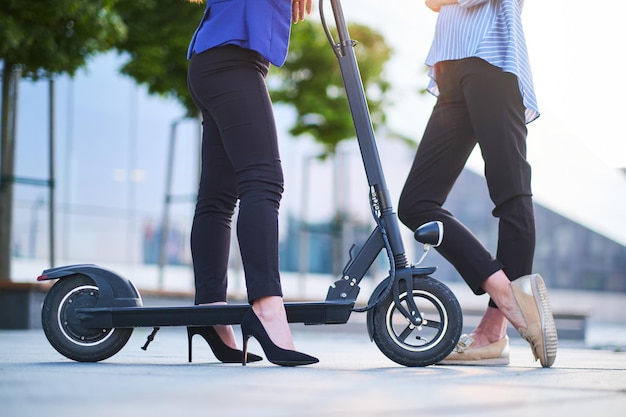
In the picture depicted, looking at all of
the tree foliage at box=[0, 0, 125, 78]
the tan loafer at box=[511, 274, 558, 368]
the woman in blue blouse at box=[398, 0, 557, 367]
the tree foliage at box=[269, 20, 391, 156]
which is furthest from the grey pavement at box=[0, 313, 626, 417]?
the tree foliage at box=[269, 20, 391, 156]

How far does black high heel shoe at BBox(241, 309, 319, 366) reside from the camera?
2.28 metres

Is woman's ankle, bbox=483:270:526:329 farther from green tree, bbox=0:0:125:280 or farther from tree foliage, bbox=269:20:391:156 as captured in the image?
tree foliage, bbox=269:20:391:156

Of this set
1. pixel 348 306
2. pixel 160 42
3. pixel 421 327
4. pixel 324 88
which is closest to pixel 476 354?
pixel 421 327

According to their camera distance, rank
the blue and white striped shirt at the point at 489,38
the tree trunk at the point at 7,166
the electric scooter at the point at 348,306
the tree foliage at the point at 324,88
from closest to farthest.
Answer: the electric scooter at the point at 348,306, the blue and white striped shirt at the point at 489,38, the tree trunk at the point at 7,166, the tree foliage at the point at 324,88

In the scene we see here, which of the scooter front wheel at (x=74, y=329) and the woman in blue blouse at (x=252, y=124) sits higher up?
the woman in blue blouse at (x=252, y=124)

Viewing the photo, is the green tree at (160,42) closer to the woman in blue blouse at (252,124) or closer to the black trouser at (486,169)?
the black trouser at (486,169)

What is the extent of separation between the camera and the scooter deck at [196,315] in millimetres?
2393

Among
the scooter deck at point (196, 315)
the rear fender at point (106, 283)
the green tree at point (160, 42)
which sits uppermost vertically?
the green tree at point (160, 42)

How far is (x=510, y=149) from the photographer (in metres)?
2.65

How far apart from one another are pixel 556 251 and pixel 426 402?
45.6 ft

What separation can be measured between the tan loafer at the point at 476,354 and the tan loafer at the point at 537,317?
0.45 ft

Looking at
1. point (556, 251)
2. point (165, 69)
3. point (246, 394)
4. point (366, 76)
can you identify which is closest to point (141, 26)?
point (165, 69)

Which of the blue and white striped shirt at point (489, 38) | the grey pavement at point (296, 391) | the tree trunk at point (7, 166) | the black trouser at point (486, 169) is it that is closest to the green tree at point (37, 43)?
the tree trunk at point (7, 166)

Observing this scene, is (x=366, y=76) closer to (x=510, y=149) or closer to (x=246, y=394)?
(x=510, y=149)
